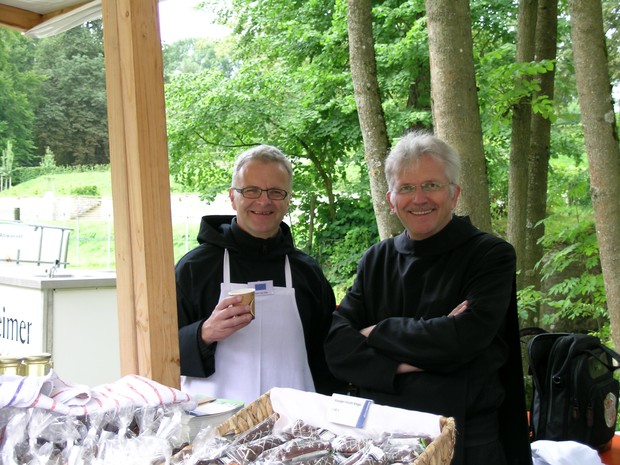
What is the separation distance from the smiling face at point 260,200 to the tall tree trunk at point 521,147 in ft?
11.9

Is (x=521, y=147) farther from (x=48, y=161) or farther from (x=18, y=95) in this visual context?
(x=48, y=161)

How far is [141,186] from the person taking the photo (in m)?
1.76

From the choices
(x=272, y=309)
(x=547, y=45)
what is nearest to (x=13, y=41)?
(x=547, y=45)

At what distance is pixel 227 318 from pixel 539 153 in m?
5.02

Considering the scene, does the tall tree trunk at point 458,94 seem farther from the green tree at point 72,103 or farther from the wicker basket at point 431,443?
the green tree at point 72,103

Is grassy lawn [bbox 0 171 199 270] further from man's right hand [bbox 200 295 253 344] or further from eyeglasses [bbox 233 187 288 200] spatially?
man's right hand [bbox 200 295 253 344]

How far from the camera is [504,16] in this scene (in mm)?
10547

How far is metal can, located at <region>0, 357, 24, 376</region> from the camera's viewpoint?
1.54m

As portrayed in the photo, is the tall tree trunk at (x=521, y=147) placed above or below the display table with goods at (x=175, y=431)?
above

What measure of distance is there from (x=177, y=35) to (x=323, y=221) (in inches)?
625

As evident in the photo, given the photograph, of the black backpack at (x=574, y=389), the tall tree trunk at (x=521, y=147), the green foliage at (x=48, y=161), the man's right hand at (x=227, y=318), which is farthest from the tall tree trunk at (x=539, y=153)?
the green foliage at (x=48, y=161)

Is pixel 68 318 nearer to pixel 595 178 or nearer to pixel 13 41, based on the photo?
pixel 595 178

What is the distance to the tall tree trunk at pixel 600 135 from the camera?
13.9ft

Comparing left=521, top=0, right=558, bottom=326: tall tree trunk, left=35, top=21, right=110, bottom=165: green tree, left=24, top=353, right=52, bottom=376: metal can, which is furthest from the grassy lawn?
left=24, top=353, right=52, bottom=376: metal can
